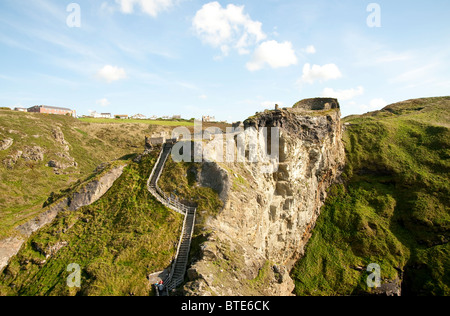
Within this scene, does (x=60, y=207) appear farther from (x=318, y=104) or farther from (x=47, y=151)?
(x=47, y=151)

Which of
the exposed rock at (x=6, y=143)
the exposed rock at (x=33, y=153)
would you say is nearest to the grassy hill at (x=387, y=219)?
the exposed rock at (x=33, y=153)

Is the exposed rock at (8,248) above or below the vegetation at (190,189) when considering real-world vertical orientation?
below

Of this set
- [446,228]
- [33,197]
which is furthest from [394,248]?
[33,197]

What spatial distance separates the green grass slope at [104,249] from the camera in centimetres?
1838

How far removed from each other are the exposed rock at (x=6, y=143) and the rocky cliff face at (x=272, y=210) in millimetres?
57713

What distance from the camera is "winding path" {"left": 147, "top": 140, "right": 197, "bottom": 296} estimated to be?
1919cm

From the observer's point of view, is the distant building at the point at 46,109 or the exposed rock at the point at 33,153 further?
the distant building at the point at 46,109

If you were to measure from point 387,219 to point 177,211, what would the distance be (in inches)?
1276

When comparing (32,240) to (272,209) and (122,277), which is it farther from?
(272,209)

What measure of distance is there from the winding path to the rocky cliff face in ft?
5.18

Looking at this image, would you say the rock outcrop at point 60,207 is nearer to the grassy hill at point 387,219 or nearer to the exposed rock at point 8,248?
the exposed rock at point 8,248

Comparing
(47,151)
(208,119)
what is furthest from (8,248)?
(208,119)
